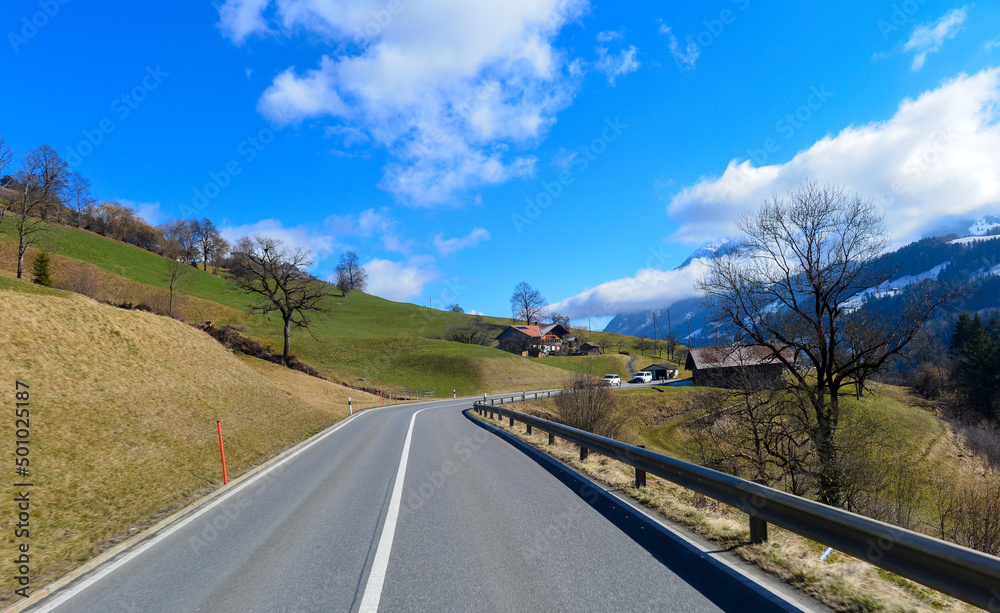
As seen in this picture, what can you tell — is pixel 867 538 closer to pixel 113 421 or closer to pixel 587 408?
pixel 113 421

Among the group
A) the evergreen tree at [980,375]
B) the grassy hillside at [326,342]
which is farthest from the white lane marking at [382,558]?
the evergreen tree at [980,375]

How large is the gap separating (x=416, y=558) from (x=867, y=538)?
420 cm

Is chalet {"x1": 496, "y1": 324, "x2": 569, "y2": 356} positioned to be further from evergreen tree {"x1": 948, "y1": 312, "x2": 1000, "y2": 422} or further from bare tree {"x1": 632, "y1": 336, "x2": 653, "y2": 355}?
evergreen tree {"x1": 948, "y1": 312, "x2": 1000, "y2": 422}

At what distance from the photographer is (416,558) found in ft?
16.6

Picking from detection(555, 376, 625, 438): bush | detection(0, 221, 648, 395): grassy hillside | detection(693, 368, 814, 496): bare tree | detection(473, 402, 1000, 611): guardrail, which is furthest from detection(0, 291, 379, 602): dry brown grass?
detection(0, 221, 648, 395): grassy hillside

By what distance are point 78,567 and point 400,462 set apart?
21.6 ft

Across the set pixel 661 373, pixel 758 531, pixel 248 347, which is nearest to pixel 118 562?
pixel 758 531

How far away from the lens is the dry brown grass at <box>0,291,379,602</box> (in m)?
7.12

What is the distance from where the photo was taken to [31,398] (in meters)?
10.9

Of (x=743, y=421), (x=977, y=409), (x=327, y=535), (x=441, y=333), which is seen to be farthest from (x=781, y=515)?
(x=441, y=333)

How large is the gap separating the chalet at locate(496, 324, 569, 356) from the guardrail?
86861mm

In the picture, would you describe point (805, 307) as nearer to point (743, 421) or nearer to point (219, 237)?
point (743, 421)

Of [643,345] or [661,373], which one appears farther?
[643,345]

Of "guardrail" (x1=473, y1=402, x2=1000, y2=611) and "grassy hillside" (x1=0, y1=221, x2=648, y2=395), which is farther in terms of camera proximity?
"grassy hillside" (x1=0, y1=221, x2=648, y2=395)
